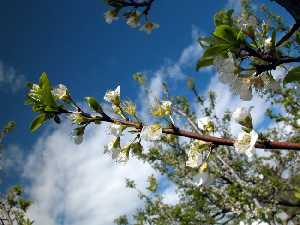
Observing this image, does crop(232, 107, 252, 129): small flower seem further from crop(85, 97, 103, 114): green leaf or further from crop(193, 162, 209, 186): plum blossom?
crop(85, 97, 103, 114): green leaf

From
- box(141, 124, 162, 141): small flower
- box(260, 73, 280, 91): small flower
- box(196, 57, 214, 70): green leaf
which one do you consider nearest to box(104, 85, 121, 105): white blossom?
box(141, 124, 162, 141): small flower

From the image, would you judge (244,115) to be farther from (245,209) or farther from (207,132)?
(245,209)

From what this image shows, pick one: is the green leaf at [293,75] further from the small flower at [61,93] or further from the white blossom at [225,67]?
the small flower at [61,93]

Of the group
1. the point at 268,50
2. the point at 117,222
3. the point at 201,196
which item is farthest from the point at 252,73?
the point at 117,222

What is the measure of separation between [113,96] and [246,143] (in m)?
0.72

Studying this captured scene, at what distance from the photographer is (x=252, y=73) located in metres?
1.44

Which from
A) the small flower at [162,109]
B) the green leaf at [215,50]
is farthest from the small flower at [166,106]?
the green leaf at [215,50]

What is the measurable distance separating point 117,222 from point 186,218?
13.8ft

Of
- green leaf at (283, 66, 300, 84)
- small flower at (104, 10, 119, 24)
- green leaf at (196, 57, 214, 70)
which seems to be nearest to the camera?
green leaf at (283, 66, 300, 84)

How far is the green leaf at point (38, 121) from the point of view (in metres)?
1.87

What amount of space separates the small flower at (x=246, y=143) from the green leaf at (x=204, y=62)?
301 millimetres

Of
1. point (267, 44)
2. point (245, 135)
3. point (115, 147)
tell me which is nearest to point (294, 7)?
point (267, 44)

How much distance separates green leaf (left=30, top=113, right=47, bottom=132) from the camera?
187 cm

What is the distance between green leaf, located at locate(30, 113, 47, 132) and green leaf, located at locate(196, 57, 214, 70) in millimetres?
848
